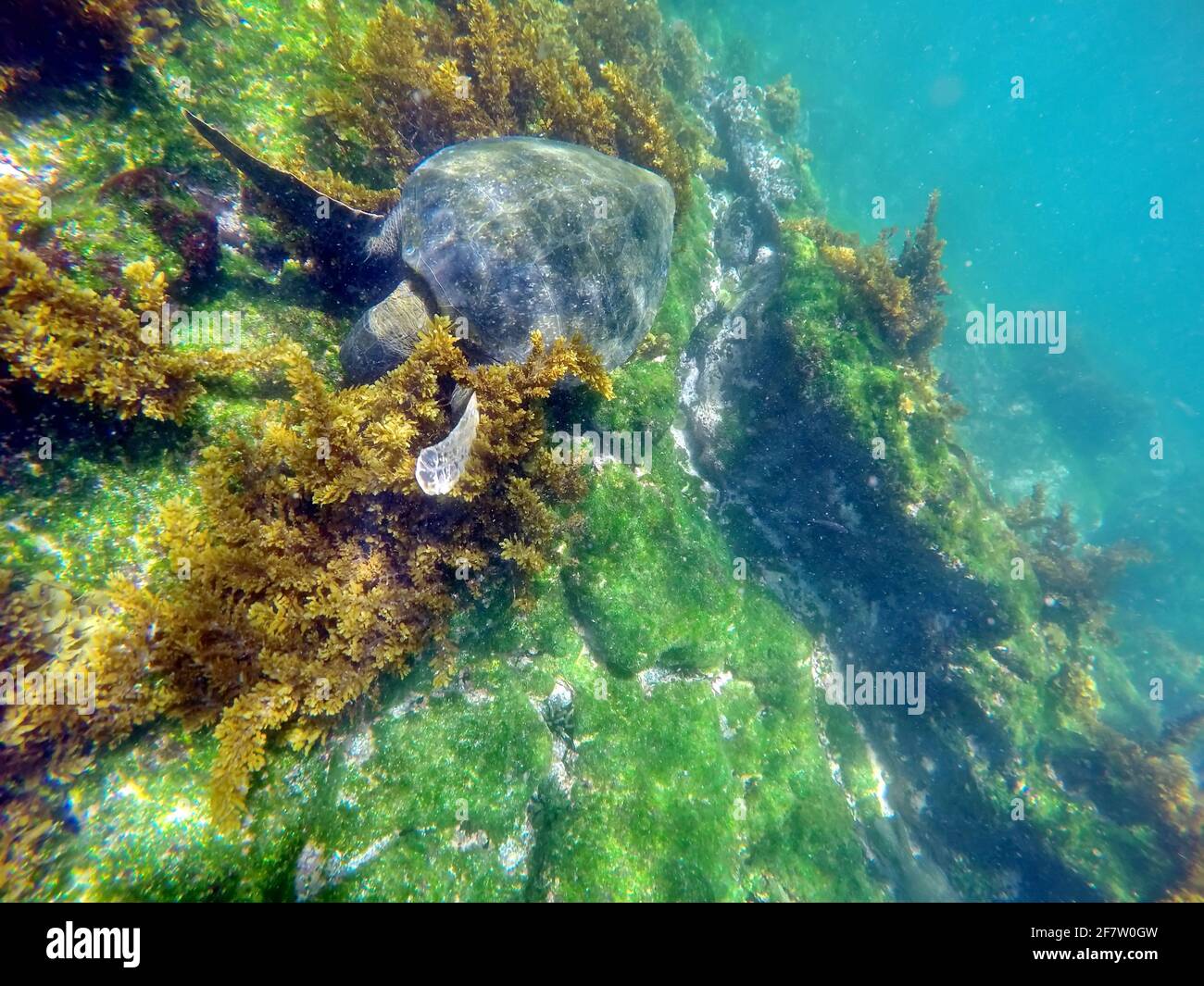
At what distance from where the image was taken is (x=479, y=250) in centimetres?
492

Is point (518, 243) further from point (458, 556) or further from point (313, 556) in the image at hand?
point (313, 556)

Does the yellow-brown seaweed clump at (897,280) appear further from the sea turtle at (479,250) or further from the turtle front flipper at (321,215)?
the turtle front flipper at (321,215)

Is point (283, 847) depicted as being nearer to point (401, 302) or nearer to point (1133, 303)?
point (401, 302)

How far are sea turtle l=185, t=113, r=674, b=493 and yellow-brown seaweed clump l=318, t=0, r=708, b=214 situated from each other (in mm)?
1330

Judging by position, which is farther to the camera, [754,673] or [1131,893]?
[1131,893]

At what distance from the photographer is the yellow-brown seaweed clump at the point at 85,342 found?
370 cm

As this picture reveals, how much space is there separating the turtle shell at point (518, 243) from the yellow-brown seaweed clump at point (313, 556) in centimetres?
46

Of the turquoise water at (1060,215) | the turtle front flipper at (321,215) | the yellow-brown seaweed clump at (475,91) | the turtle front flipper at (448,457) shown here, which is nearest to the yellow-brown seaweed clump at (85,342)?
the turtle front flipper at (321,215)

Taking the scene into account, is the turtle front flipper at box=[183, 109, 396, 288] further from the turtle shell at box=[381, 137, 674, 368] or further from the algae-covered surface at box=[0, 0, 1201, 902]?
the turtle shell at box=[381, 137, 674, 368]

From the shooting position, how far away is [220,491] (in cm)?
407

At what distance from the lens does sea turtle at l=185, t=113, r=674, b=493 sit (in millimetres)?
4926

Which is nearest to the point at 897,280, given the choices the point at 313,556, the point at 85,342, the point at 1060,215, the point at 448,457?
the point at 448,457
